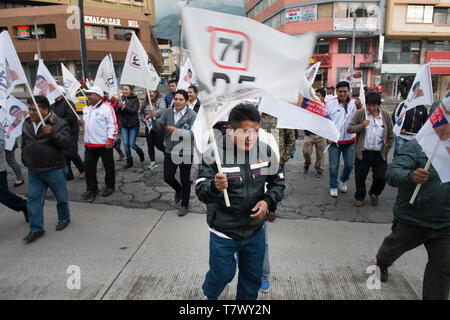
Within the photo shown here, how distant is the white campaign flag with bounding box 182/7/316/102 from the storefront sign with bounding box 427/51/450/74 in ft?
132

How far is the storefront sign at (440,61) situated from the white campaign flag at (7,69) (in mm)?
40552

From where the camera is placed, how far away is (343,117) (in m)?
5.52

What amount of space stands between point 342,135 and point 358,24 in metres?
35.0

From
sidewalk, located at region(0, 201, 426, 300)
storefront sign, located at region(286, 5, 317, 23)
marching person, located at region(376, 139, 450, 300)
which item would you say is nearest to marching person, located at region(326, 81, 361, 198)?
sidewalk, located at region(0, 201, 426, 300)

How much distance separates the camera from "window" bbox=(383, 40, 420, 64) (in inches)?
1401

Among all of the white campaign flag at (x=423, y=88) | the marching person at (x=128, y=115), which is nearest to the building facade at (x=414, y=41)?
the marching person at (x=128, y=115)

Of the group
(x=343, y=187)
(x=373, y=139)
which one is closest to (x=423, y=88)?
(x=373, y=139)

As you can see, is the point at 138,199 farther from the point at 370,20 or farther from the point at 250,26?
the point at 370,20

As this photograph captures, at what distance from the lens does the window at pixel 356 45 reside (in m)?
36.3

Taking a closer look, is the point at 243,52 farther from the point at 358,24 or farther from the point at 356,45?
the point at 356,45

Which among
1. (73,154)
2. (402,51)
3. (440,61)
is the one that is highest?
(402,51)

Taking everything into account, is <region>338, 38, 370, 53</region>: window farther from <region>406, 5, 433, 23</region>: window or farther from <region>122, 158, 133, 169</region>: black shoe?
<region>122, 158, 133, 169</region>: black shoe

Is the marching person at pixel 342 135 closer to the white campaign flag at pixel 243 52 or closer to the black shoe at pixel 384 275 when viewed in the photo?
the black shoe at pixel 384 275
